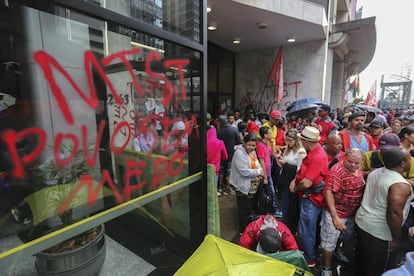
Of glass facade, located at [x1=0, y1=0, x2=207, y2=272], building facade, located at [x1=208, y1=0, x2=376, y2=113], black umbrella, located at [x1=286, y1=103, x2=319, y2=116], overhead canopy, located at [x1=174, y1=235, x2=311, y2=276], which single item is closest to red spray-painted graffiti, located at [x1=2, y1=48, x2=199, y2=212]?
glass facade, located at [x1=0, y1=0, x2=207, y2=272]

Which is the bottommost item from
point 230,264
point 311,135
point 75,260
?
point 75,260

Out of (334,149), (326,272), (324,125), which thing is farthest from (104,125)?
(324,125)

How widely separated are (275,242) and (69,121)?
1.82 m

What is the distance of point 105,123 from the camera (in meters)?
1.75

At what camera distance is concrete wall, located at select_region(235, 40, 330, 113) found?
28.7 ft

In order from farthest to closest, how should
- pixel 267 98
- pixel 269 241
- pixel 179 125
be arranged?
pixel 267 98 → pixel 179 125 → pixel 269 241

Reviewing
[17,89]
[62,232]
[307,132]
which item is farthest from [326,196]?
[17,89]

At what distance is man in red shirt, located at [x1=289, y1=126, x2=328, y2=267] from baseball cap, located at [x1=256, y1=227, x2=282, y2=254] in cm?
80

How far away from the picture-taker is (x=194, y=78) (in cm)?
224

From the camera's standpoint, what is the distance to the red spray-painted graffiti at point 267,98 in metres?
9.26

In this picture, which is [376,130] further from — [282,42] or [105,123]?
[282,42]

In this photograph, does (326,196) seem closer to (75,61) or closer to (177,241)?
(177,241)

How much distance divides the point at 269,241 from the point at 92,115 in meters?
1.73

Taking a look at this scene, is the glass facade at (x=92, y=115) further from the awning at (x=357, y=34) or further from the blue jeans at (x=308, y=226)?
the awning at (x=357, y=34)
